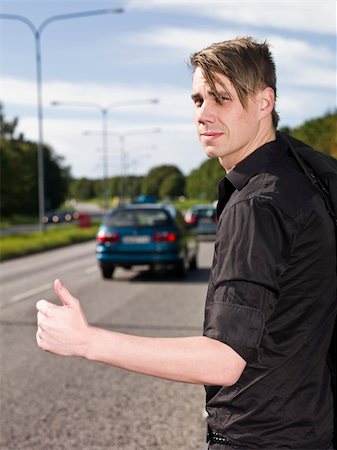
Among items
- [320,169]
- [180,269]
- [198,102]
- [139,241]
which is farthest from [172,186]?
[320,169]

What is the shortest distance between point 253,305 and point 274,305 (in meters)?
0.06

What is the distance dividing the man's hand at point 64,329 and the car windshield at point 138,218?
14.2 meters

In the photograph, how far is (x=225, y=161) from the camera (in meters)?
1.89

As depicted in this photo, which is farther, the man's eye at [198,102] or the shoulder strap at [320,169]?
the man's eye at [198,102]

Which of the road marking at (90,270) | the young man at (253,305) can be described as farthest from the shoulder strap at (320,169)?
the road marking at (90,270)

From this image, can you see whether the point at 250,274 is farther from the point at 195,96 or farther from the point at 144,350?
the point at 195,96

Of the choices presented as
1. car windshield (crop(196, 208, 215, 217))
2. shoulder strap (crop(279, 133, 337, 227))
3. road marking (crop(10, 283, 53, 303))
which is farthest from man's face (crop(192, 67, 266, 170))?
car windshield (crop(196, 208, 215, 217))

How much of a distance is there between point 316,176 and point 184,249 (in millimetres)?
→ 14966

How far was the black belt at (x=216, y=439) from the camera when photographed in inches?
70.1

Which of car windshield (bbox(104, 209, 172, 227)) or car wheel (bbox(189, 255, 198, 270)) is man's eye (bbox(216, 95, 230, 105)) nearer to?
car windshield (bbox(104, 209, 172, 227))

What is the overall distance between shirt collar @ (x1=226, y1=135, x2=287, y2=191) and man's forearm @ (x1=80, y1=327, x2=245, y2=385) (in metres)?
0.37

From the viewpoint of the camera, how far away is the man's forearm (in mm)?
1600

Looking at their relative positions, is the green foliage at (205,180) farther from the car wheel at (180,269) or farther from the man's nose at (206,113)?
the man's nose at (206,113)

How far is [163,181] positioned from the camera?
6565 inches
